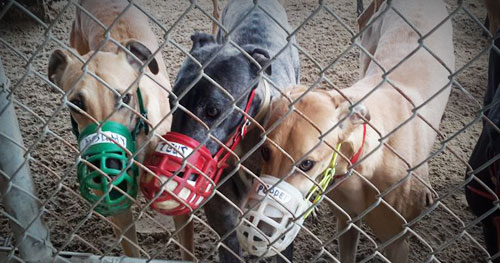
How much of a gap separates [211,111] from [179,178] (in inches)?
14.2

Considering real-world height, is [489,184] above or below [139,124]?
above

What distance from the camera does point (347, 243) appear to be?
2711 mm

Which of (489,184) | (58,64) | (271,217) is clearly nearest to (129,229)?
(58,64)

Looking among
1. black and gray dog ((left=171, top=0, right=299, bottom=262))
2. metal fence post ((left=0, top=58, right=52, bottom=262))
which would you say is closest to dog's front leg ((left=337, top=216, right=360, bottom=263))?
black and gray dog ((left=171, top=0, right=299, bottom=262))

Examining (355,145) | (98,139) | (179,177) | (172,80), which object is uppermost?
(355,145)

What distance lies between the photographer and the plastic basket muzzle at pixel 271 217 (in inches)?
→ 70.9

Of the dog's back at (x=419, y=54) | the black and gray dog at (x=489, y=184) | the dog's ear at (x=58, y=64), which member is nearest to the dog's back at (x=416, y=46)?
the dog's back at (x=419, y=54)

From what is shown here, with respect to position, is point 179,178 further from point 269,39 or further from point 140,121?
point 269,39

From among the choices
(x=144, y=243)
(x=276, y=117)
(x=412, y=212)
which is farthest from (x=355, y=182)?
(x=144, y=243)

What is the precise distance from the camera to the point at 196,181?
72.2 inches

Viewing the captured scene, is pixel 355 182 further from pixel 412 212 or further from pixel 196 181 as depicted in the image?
pixel 196 181

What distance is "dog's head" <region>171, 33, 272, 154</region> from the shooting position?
2020 millimetres

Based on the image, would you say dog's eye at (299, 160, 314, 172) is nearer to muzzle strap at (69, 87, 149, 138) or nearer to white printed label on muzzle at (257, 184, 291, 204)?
white printed label on muzzle at (257, 184, 291, 204)

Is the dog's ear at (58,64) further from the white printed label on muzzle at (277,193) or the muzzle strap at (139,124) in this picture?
the white printed label on muzzle at (277,193)
